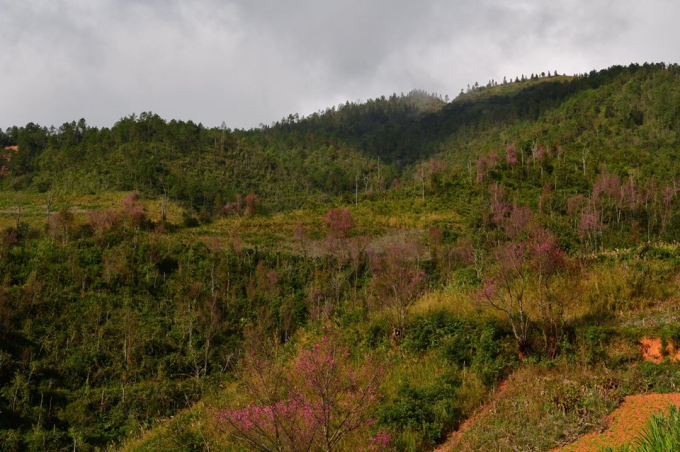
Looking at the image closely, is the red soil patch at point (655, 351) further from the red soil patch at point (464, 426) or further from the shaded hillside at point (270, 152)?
the shaded hillside at point (270, 152)

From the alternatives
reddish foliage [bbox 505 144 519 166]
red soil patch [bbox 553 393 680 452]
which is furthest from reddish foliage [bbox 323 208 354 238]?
reddish foliage [bbox 505 144 519 166]

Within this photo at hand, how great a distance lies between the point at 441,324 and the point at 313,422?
598cm

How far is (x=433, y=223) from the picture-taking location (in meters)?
42.4

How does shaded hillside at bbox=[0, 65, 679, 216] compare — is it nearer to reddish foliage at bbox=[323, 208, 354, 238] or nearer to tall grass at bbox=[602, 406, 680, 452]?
reddish foliage at bbox=[323, 208, 354, 238]

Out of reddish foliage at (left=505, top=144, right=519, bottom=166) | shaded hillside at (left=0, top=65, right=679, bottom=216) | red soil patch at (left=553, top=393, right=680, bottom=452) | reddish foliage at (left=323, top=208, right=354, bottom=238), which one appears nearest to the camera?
red soil patch at (left=553, top=393, right=680, bottom=452)

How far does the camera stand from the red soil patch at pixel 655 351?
7504mm

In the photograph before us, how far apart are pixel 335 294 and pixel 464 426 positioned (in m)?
22.6

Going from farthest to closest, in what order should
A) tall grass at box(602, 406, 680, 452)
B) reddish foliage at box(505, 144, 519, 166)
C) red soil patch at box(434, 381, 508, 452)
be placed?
reddish foliage at box(505, 144, 519, 166) → red soil patch at box(434, 381, 508, 452) → tall grass at box(602, 406, 680, 452)

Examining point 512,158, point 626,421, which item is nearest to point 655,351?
point 626,421

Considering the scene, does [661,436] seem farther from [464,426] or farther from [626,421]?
[464,426]

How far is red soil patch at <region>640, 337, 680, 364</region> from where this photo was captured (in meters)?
7.50

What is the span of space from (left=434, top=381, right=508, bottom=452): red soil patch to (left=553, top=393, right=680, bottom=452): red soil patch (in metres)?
1.67

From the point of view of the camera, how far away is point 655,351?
7.73 m

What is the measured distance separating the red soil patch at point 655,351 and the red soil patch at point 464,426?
9.03ft
